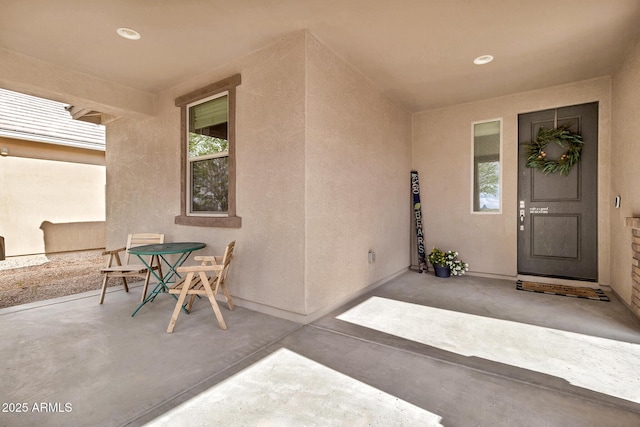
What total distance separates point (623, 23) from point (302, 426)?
428 cm

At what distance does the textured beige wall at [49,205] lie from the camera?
6.59 metres

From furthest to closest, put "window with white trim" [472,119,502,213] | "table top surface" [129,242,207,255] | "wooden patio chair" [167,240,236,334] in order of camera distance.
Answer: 1. "window with white trim" [472,119,502,213]
2. "table top surface" [129,242,207,255]
3. "wooden patio chair" [167,240,236,334]

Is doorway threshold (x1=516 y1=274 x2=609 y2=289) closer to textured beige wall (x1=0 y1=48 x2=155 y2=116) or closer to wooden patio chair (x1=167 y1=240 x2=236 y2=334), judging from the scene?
wooden patio chair (x1=167 y1=240 x2=236 y2=334)

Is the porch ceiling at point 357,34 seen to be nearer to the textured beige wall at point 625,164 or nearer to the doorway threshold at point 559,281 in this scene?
the textured beige wall at point 625,164

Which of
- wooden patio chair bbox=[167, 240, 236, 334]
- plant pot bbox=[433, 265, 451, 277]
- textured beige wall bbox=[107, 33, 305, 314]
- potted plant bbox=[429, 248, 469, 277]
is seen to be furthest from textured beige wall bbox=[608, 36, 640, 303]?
wooden patio chair bbox=[167, 240, 236, 334]

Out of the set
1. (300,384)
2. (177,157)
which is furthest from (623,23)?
(177,157)

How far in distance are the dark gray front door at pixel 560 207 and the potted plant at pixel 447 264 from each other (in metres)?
0.83

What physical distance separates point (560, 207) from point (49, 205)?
33.9ft

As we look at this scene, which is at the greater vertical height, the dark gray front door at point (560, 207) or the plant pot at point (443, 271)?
the dark gray front door at point (560, 207)

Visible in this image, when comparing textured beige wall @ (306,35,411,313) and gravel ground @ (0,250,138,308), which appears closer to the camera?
textured beige wall @ (306,35,411,313)

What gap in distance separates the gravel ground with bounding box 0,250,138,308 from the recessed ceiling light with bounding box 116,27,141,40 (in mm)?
3331

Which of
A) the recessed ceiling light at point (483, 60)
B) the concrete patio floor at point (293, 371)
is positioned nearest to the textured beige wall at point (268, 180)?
the concrete patio floor at point (293, 371)

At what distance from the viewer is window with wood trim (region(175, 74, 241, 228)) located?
11.5ft

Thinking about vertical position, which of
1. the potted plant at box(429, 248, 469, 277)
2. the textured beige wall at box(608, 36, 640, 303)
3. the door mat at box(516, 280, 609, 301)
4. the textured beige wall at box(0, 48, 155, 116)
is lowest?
the door mat at box(516, 280, 609, 301)
